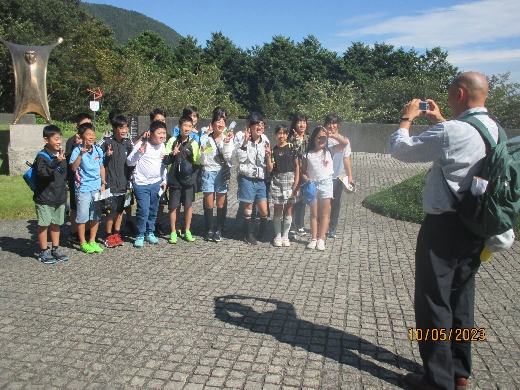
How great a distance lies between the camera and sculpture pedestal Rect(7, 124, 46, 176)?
39.0 ft

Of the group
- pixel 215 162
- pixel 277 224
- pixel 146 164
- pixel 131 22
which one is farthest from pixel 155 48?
pixel 131 22

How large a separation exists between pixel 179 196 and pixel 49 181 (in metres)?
1.77

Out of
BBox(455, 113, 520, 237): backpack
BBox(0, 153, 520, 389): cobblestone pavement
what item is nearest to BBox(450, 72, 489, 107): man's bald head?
BBox(455, 113, 520, 237): backpack

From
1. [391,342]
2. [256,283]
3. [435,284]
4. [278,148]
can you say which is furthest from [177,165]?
[435,284]

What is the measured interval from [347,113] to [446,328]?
1919 centimetres

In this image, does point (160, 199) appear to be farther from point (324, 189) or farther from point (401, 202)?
point (401, 202)

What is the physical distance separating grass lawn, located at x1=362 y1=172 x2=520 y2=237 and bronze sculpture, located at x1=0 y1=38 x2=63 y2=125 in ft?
29.8

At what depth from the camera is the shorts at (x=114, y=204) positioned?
6695mm

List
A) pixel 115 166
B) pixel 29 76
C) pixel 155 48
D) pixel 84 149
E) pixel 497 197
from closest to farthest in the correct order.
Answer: pixel 497 197 → pixel 84 149 → pixel 115 166 → pixel 29 76 → pixel 155 48

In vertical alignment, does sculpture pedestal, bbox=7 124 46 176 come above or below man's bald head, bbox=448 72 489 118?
below

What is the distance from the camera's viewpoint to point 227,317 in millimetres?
4660

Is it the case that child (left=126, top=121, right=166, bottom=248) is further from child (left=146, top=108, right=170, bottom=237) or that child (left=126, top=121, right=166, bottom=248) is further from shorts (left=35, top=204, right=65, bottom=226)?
shorts (left=35, top=204, right=65, bottom=226)
